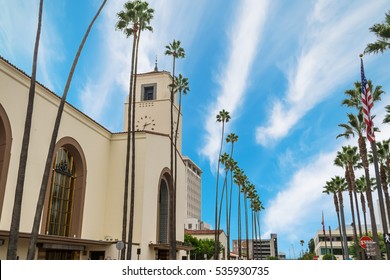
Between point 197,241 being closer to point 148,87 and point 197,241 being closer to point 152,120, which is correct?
point 152,120

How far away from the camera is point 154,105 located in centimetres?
6850

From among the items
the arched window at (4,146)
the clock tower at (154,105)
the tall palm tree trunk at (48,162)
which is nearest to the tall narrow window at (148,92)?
the clock tower at (154,105)

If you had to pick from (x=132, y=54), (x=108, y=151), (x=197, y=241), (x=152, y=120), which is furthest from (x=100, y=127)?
(x=197, y=241)

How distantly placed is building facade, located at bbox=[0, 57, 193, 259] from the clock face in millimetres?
18200

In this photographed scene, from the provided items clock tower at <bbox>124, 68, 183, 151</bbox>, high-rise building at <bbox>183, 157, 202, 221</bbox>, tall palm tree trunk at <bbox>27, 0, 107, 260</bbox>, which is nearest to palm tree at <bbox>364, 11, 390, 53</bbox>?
tall palm tree trunk at <bbox>27, 0, 107, 260</bbox>

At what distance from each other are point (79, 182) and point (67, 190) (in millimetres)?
1386

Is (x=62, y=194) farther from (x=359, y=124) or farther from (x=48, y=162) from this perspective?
(x=359, y=124)

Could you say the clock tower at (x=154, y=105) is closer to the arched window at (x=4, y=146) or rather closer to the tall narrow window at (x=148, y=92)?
the tall narrow window at (x=148, y=92)

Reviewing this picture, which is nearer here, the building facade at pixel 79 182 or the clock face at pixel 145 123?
the building facade at pixel 79 182

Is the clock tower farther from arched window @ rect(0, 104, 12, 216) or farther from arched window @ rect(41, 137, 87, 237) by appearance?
arched window @ rect(0, 104, 12, 216)

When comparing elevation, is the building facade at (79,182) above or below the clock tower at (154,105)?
below

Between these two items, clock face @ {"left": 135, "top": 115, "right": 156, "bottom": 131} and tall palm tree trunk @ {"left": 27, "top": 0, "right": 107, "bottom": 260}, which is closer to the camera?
tall palm tree trunk @ {"left": 27, "top": 0, "right": 107, "bottom": 260}

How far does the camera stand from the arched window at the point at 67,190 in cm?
3309

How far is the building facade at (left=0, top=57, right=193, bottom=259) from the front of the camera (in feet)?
87.8
